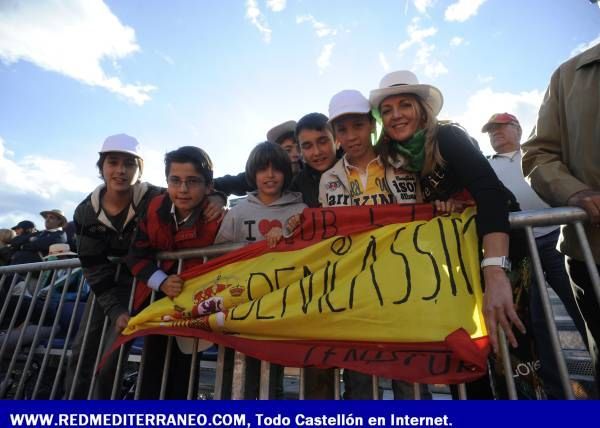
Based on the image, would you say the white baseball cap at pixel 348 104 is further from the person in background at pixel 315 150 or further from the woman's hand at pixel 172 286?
the woman's hand at pixel 172 286

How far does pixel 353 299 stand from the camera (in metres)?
1.86

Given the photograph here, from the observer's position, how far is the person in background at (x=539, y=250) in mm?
2459

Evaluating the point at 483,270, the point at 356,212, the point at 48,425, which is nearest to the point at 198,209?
the point at 356,212

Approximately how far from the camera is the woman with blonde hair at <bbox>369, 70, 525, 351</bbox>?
5.25 ft

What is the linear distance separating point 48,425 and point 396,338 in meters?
1.83

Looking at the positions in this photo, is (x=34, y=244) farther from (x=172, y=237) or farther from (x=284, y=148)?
(x=284, y=148)

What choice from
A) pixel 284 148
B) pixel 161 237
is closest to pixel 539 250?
pixel 284 148

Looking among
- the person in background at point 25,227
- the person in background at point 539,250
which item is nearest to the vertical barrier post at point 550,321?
the person in background at point 539,250

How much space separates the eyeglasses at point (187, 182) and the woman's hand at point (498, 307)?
6.89 feet

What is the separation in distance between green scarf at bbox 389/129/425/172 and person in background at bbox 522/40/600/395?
26.2 inches

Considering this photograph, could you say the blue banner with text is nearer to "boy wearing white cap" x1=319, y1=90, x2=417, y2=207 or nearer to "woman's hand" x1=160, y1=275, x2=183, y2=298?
"woman's hand" x1=160, y1=275, x2=183, y2=298

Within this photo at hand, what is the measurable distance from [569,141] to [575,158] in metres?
0.12

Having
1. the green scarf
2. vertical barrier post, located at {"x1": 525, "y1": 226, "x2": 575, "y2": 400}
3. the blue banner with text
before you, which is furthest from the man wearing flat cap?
vertical barrier post, located at {"x1": 525, "y1": 226, "x2": 575, "y2": 400}

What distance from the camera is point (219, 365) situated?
87.7 inches
